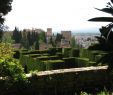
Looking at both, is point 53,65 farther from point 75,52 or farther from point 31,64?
point 75,52

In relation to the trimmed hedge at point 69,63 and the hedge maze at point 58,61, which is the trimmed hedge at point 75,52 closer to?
the hedge maze at point 58,61

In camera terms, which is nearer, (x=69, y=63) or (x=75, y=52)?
(x=69, y=63)

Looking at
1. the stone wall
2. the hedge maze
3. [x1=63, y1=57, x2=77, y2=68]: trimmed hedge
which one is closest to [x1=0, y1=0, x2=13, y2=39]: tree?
the hedge maze

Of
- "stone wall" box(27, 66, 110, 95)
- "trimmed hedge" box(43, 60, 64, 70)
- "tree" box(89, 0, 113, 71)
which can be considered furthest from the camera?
"trimmed hedge" box(43, 60, 64, 70)

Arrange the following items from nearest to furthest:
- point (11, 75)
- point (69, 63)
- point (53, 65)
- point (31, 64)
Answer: point (11, 75), point (53, 65), point (69, 63), point (31, 64)

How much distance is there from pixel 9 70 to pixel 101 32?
5169 millimetres

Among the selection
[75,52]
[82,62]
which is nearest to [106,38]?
[82,62]

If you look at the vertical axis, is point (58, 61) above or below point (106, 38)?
below

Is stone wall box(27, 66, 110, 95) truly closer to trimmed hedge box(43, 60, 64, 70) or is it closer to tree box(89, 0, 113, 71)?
tree box(89, 0, 113, 71)

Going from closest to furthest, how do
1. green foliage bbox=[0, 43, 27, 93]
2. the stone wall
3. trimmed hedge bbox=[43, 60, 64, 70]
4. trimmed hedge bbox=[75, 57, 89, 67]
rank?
1. green foliage bbox=[0, 43, 27, 93]
2. the stone wall
3. trimmed hedge bbox=[43, 60, 64, 70]
4. trimmed hedge bbox=[75, 57, 89, 67]

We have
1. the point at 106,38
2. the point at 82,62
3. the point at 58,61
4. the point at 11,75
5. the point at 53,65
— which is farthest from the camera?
the point at 82,62

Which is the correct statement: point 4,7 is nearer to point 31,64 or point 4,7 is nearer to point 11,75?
point 31,64

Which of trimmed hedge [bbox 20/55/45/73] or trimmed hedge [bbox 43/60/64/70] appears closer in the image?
trimmed hedge [bbox 43/60/64/70]

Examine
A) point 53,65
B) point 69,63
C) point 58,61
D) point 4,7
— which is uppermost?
point 4,7
